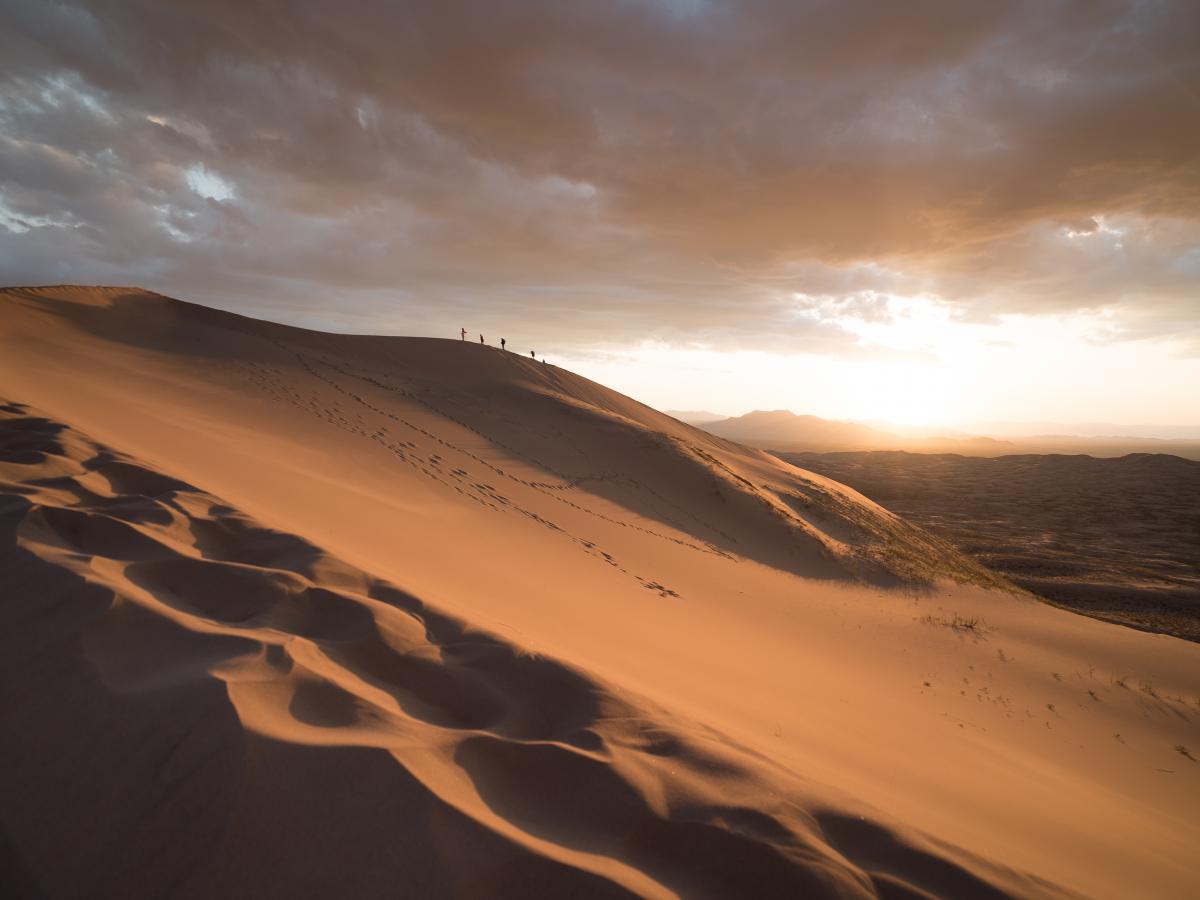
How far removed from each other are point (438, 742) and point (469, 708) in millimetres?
379

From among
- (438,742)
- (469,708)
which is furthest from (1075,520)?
(438,742)

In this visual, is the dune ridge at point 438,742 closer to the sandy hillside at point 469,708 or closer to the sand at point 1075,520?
the sandy hillside at point 469,708

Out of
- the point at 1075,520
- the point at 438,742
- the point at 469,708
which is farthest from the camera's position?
the point at 1075,520

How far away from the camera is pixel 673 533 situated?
429 inches

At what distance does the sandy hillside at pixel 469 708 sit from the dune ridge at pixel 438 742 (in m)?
0.01

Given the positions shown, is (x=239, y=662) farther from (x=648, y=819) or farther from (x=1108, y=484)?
(x=1108, y=484)

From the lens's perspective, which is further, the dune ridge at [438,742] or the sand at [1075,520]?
the sand at [1075,520]

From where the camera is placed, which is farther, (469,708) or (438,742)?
(469,708)

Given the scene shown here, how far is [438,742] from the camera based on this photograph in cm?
204

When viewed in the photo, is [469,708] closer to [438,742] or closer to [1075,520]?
[438,742]

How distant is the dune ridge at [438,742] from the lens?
1.59 meters

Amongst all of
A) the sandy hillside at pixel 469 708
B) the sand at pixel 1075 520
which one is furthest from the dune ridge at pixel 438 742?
the sand at pixel 1075 520

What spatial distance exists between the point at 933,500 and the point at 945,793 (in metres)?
32.9

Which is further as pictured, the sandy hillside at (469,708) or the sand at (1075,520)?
the sand at (1075,520)
